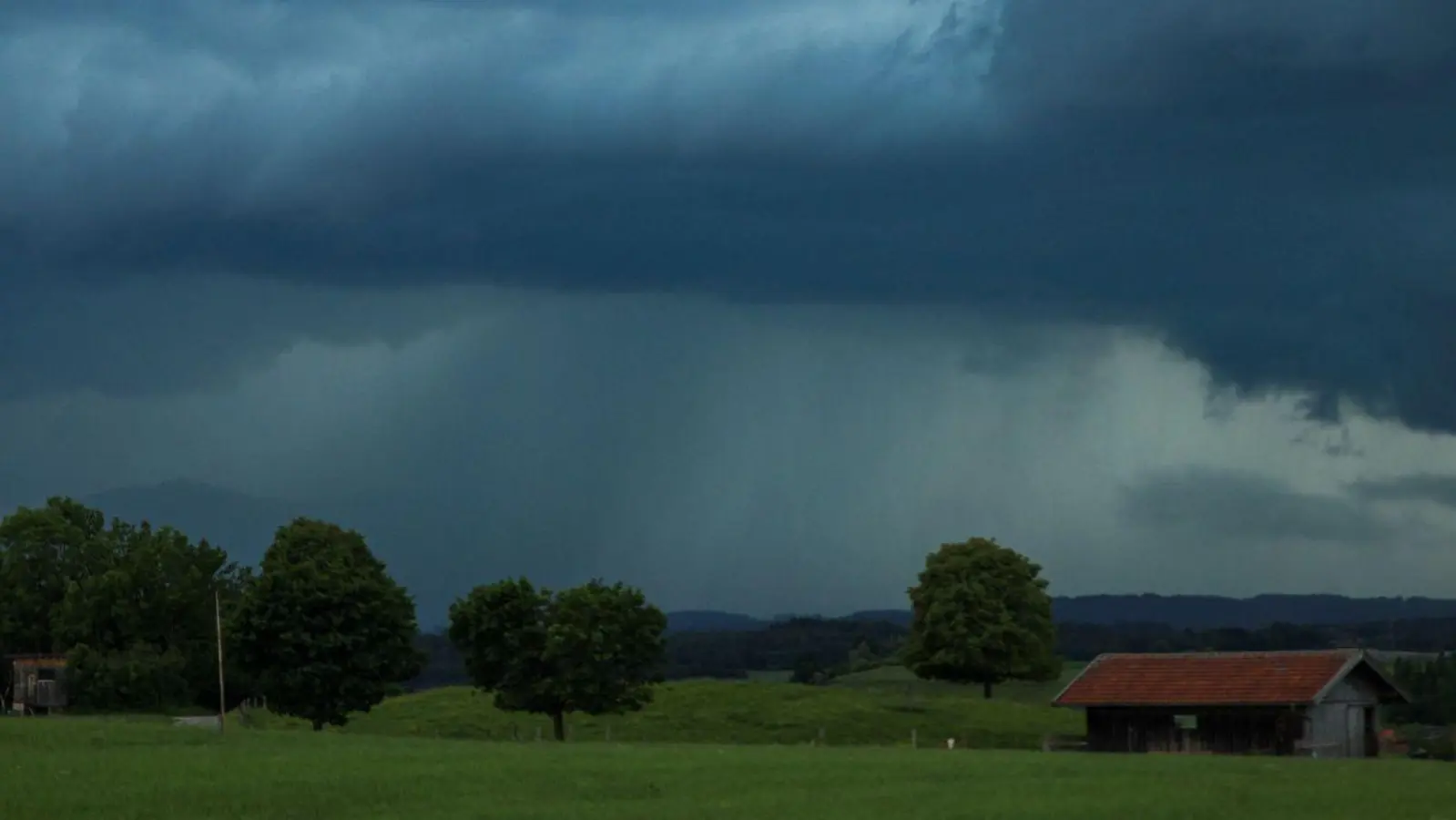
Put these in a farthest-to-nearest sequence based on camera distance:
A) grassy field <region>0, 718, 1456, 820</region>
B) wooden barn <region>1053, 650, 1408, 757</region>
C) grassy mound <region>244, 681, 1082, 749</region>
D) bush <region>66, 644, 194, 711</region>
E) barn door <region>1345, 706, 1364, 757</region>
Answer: bush <region>66, 644, 194, 711</region>
grassy mound <region>244, 681, 1082, 749</region>
barn door <region>1345, 706, 1364, 757</region>
wooden barn <region>1053, 650, 1408, 757</region>
grassy field <region>0, 718, 1456, 820</region>

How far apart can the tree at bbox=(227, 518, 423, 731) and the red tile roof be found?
33200mm

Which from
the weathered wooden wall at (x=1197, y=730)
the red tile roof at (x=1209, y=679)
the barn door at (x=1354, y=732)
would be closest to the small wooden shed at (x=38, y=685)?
the red tile roof at (x=1209, y=679)

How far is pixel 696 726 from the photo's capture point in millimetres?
100375

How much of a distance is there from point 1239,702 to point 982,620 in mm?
38099

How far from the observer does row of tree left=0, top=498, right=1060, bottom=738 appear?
3477 inches

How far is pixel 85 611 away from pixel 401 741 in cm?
4566

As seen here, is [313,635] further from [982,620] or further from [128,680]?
[982,620]

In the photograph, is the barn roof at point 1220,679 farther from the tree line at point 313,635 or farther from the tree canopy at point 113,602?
the tree canopy at point 113,602

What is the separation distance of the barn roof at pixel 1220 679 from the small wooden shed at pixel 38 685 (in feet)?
184

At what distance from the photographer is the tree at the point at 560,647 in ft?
296

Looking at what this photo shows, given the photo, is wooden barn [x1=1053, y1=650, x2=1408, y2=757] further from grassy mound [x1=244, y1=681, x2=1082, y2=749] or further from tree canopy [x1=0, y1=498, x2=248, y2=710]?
tree canopy [x1=0, y1=498, x2=248, y2=710]

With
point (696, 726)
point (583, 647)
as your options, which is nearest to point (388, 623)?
point (583, 647)

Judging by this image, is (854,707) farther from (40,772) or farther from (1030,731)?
(40,772)

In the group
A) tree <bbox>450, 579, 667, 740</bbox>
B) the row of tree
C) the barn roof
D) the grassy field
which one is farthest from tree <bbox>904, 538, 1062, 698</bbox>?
the grassy field
